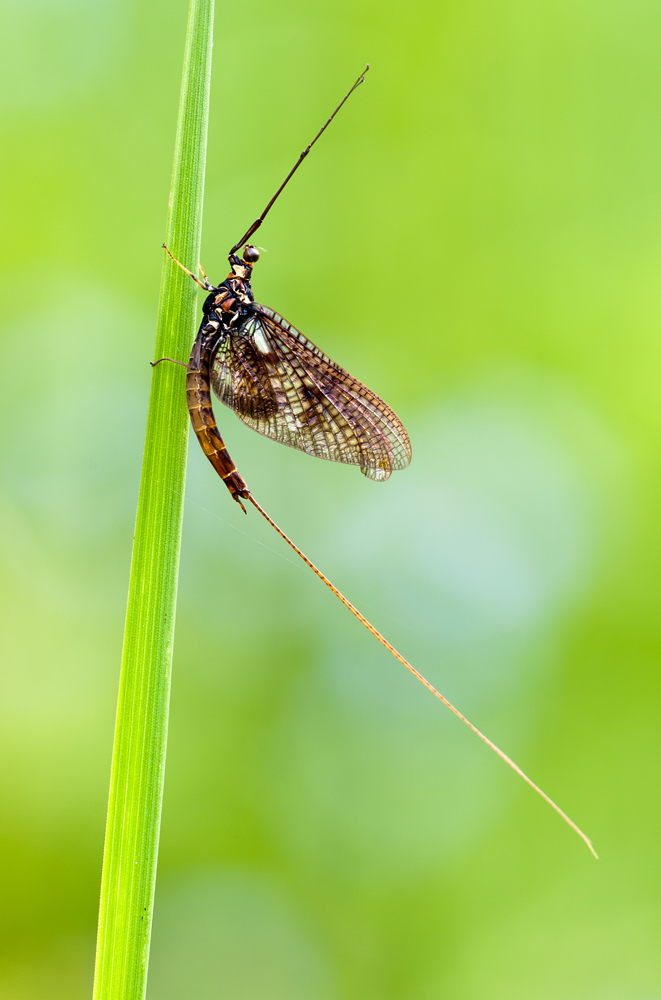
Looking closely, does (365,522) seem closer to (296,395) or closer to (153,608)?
(296,395)

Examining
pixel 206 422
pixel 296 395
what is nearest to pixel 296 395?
pixel 296 395

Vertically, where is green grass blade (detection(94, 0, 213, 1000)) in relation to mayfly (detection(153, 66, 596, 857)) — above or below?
below

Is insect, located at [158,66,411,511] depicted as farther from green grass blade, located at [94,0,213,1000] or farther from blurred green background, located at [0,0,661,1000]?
blurred green background, located at [0,0,661,1000]

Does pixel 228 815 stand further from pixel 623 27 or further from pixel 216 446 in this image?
pixel 623 27

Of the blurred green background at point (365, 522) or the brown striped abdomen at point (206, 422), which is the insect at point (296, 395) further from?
the blurred green background at point (365, 522)

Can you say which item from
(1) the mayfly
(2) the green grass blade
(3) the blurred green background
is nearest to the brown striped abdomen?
(2) the green grass blade
